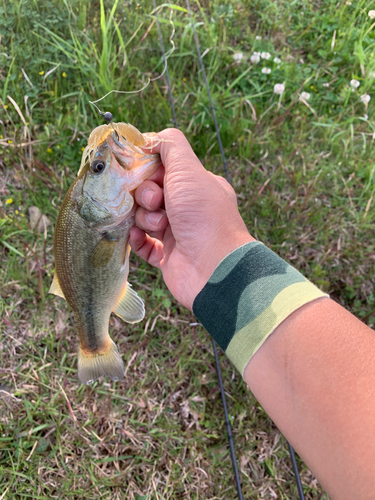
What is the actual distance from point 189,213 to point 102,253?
0.62 meters

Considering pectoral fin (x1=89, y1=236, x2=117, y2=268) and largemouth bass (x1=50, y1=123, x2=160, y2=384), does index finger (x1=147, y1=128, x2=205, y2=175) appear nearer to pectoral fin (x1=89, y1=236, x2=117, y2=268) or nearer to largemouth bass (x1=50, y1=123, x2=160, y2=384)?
largemouth bass (x1=50, y1=123, x2=160, y2=384)

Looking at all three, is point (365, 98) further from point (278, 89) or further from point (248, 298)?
point (248, 298)

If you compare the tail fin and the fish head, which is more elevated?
the fish head

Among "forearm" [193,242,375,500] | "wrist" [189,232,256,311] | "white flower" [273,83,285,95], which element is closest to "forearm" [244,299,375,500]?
"forearm" [193,242,375,500]

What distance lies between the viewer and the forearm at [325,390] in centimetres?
124

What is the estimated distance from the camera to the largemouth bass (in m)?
1.81

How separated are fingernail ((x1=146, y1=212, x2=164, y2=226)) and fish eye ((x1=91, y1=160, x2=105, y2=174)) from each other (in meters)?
0.43

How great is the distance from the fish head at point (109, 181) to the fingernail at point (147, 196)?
0.08 metres

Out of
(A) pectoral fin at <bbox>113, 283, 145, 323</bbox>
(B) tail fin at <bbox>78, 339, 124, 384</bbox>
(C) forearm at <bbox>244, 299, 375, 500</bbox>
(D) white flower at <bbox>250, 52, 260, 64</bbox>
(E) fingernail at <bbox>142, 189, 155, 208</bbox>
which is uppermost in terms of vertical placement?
(D) white flower at <bbox>250, 52, 260, 64</bbox>

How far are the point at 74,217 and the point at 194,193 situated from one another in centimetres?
75

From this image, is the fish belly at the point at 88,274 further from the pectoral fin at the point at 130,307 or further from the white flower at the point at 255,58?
the white flower at the point at 255,58

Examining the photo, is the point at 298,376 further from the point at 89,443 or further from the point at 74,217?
the point at 89,443

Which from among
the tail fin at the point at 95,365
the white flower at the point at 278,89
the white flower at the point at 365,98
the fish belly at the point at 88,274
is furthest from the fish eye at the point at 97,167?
the white flower at the point at 365,98

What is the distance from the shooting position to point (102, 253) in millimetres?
1970
